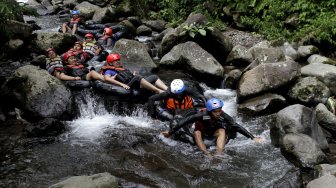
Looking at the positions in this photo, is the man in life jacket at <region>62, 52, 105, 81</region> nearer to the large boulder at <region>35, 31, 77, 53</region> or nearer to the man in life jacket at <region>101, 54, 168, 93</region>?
the man in life jacket at <region>101, 54, 168, 93</region>

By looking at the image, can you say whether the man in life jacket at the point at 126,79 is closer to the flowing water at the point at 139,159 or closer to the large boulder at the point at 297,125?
the flowing water at the point at 139,159

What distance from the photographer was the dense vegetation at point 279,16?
40.2 feet

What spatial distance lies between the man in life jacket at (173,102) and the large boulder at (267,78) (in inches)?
55.5

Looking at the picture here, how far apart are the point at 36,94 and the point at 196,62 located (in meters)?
4.69

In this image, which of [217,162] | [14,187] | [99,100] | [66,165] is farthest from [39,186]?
[99,100]

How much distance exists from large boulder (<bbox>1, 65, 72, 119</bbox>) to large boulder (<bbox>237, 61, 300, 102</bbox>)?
436cm

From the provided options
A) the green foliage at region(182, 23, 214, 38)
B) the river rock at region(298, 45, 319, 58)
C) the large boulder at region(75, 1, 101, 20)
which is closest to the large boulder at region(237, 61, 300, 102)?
the river rock at region(298, 45, 319, 58)

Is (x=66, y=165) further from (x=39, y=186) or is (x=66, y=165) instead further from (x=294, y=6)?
(x=294, y=6)

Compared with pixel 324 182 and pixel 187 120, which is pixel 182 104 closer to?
pixel 187 120

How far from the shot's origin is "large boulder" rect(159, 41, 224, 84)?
1141 centimetres

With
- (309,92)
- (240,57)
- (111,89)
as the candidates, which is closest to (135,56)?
(111,89)

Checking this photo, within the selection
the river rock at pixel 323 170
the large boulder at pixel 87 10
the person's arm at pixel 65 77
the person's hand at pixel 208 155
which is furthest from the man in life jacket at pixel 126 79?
the large boulder at pixel 87 10

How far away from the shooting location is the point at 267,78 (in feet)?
32.4

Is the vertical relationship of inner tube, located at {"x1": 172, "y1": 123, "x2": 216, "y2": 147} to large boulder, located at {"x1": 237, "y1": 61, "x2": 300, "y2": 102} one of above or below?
below
